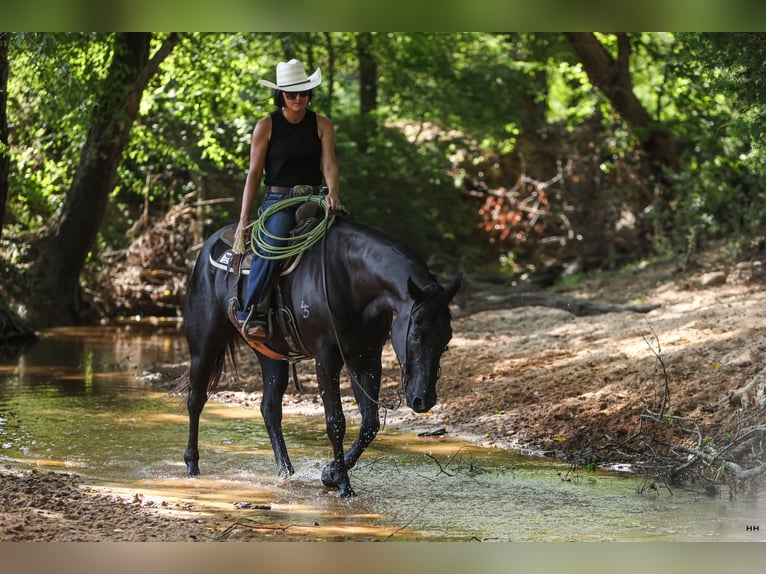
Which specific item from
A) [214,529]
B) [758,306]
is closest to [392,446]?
[214,529]

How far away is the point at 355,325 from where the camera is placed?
21.4ft

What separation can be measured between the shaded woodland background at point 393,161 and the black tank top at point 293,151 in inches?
227

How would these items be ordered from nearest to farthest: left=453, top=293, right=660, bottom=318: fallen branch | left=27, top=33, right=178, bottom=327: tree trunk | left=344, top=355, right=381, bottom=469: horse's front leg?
left=344, top=355, right=381, bottom=469: horse's front leg < left=453, top=293, right=660, bottom=318: fallen branch < left=27, top=33, right=178, bottom=327: tree trunk

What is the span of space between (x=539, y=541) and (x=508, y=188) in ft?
54.5

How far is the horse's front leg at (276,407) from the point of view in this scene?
7.06m

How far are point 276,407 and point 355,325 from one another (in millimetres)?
1105

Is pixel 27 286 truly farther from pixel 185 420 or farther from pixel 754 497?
pixel 754 497

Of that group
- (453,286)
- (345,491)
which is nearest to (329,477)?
(345,491)

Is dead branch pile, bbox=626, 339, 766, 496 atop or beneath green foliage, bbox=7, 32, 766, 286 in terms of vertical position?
beneath

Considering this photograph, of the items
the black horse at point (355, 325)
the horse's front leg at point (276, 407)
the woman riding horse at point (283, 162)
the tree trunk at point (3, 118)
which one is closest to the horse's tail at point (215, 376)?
the horse's front leg at point (276, 407)

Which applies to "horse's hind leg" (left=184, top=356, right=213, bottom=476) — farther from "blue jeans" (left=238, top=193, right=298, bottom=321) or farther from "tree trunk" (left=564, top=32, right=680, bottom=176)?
"tree trunk" (left=564, top=32, right=680, bottom=176)

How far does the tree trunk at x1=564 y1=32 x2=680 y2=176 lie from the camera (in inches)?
643

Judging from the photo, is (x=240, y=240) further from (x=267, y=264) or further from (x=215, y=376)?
(x=215, y=376)

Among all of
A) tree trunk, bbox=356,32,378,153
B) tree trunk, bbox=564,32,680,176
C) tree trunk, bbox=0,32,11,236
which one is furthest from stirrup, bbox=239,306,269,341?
tree trunk, bbox=356,32,378,153
